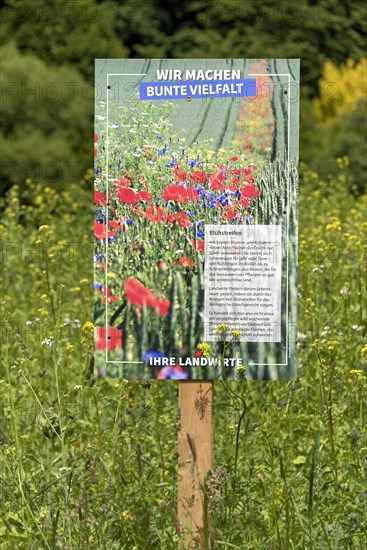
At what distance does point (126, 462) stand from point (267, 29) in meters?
14.0

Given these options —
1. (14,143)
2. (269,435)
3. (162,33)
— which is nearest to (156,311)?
(269,435)

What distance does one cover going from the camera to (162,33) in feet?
53.7

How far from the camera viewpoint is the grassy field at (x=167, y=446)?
281cm

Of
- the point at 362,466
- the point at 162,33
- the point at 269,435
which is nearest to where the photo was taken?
the point at 362,466

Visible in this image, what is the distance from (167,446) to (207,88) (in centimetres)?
133

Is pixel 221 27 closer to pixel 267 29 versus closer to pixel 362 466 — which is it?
pixel 267 29

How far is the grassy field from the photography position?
281cm

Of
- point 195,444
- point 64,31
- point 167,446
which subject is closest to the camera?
point 195,444

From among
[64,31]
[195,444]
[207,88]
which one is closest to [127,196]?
[207,88]

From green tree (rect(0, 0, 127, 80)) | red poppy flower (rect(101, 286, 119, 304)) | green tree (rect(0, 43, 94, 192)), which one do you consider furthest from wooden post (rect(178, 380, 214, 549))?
green tree (rect(0, 0, 127, 80))

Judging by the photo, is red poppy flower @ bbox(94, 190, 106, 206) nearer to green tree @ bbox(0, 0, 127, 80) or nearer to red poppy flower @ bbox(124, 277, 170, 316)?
red poppy flower @ bbox(124, 277, 170, 316)

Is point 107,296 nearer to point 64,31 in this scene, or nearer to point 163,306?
point 163,306

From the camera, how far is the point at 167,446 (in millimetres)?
3877

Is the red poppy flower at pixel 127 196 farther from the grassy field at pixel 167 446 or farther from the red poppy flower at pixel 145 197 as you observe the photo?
the grassy field at pixel 167 446
